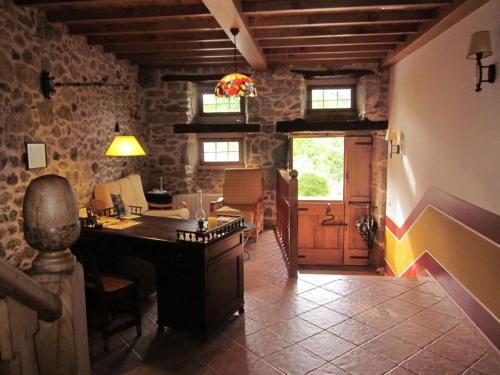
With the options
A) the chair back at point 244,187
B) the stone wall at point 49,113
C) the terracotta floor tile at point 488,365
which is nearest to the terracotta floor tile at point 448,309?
the terracotta floor tile at point 488,365

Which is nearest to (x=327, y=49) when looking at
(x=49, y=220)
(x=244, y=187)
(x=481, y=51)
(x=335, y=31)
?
(x=335, y=31)

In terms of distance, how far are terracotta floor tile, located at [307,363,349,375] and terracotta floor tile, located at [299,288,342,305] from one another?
1097 mm

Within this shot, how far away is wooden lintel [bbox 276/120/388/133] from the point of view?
7105 mm

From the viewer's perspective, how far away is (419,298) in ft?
13.6

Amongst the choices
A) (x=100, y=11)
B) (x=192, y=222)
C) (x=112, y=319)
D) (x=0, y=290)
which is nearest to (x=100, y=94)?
(x=100, y=11)

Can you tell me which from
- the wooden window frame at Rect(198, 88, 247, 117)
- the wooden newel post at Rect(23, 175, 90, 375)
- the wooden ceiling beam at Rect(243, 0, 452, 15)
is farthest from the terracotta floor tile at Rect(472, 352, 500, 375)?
the wooden window frame at Rect(198, 88, 247, 117)

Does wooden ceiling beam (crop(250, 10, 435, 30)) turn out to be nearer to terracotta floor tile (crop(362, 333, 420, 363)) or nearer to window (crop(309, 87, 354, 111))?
window (crop(309, 87, 354, 111))

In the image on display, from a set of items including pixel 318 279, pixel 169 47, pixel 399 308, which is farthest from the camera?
pixel 169 47

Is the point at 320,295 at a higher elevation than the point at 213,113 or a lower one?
lower

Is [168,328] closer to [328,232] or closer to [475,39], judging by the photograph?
[475,39]

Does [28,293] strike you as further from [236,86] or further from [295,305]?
[236,86]

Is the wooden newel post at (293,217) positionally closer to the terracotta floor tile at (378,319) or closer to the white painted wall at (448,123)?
the terracotta floor tile at (378,319)

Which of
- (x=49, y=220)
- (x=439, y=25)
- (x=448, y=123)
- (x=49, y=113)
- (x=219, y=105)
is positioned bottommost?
(x=49, y=220)

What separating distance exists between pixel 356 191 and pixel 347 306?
384cm
